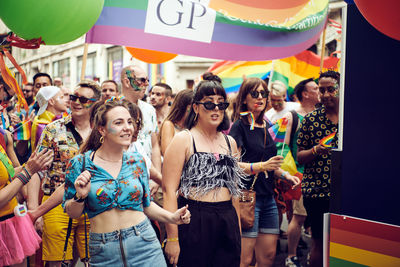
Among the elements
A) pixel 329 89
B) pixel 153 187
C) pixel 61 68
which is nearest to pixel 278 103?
pixel 329 89

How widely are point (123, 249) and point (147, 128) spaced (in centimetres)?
213

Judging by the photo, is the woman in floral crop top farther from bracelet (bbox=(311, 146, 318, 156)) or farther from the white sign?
the white sign

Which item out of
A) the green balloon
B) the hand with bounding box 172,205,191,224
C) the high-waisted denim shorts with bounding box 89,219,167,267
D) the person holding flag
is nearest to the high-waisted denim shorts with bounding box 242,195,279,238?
the person holding flag

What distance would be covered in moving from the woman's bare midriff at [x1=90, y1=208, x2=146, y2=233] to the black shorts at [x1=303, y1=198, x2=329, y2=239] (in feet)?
6.83

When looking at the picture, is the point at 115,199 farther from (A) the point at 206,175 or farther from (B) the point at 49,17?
(B) the point at 49,17

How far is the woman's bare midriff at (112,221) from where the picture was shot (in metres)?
3.06

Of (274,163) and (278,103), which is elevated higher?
(278,103)

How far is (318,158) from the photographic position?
4605 mm

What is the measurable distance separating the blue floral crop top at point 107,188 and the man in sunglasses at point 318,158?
1987mm

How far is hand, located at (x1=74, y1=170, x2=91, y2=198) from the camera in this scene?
2.82 meters

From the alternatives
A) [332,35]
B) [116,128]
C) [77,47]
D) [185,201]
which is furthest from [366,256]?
[77,47]

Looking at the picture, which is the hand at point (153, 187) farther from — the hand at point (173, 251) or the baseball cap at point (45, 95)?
the baseball cap at point (45, 95)

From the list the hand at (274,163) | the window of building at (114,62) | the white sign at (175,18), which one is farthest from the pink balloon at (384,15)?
the window of building at (114,62)

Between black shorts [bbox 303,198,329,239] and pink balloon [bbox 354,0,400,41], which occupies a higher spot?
pink balloon [bbox 354,0,400,41]
